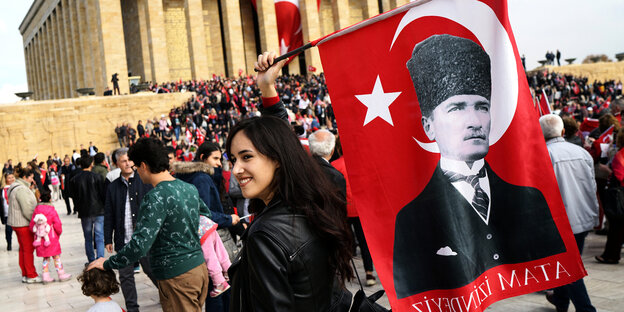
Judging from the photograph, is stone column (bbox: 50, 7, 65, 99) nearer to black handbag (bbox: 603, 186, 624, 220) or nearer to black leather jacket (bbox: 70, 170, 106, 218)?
black leather jacket (bbox: 70, 170, 106, 218)

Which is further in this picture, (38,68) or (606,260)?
(38,68)

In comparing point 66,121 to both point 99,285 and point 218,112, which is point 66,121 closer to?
point 218,112

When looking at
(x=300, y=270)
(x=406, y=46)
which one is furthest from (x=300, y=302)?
(x=406, y=46)

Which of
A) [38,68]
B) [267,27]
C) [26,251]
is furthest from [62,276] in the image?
[38,68]

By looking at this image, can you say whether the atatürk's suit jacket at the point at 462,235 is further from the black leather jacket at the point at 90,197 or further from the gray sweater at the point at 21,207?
the gray sweater at the point at 21,207

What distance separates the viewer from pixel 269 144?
1.85 m

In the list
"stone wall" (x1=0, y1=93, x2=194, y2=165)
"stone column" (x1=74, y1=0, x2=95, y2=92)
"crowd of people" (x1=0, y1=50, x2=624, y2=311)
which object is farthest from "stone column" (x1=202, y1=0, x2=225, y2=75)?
"crowd of people" (x1=0, y1=50, x2=624, y2=311)

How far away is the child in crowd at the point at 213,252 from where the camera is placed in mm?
3917

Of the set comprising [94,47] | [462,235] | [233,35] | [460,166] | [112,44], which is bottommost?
[462,235]

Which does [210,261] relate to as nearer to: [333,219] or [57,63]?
[333,219]

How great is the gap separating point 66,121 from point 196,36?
12.1 m

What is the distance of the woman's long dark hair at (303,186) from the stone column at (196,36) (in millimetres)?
36058

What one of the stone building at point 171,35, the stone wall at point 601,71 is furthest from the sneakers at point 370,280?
the stone wall at point 601,71

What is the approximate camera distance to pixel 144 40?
39281 mm
